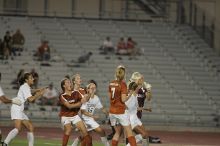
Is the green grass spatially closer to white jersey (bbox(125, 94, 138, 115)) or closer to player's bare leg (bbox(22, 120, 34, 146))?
player's bare leg (bbox(22, 120, 34, 146))

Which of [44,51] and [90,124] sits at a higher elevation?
[44,51]

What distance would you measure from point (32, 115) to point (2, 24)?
7700 millimetres

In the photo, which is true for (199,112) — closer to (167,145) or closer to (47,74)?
(47,74)

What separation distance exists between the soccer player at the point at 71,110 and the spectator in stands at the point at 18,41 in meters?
22.0

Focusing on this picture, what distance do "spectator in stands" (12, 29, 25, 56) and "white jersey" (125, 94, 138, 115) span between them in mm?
20820

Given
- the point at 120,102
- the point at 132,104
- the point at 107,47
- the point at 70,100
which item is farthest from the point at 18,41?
the point at 120,102

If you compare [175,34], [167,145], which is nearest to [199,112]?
[175,34]

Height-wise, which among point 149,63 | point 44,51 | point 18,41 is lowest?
point 149,63

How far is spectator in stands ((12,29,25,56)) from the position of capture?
4266cm

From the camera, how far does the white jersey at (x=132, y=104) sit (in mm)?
22344

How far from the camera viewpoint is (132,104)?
22531 millimetres

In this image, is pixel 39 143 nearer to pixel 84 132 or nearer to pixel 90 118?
pixel 90 118

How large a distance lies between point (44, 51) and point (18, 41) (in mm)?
1594

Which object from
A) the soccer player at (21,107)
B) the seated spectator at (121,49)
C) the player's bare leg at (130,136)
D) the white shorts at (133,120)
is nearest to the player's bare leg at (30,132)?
the soccer player at (21,107)
